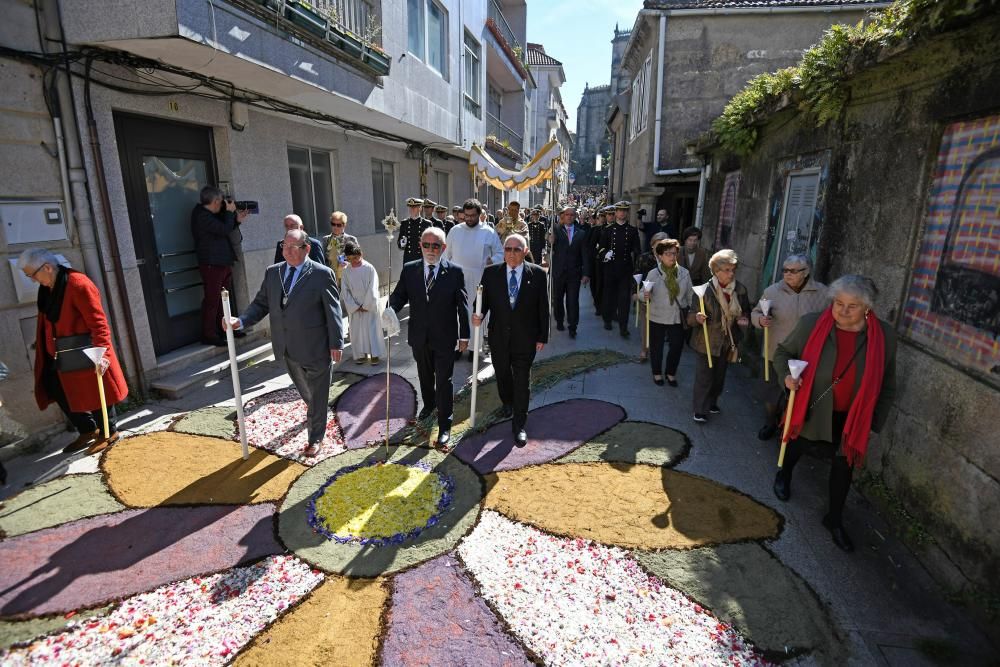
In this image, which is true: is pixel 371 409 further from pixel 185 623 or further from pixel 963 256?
pixel 963 256

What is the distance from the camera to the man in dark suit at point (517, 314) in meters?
4.98

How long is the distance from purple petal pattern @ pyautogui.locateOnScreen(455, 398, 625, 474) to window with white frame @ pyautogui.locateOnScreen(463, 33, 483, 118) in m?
11.6

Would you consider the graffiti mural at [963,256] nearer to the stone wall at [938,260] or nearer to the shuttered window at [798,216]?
the stone wall at [938,260]

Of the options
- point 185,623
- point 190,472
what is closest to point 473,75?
point 190,472

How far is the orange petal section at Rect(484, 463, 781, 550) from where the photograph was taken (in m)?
3.78

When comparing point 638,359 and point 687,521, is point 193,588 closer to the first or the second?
point 687,521

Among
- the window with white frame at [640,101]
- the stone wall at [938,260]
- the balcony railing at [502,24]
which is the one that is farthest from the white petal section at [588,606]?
the balcony railing at [502,24]

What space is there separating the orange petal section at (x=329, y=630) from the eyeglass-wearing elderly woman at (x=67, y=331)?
123 inches

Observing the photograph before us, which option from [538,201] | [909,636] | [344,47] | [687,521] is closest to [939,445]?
[909,636]

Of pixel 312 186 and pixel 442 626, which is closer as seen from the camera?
pixel 442 626

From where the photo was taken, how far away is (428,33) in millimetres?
11789

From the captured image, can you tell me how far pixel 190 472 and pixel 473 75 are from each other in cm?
1466

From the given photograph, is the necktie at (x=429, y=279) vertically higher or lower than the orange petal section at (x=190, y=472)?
higher

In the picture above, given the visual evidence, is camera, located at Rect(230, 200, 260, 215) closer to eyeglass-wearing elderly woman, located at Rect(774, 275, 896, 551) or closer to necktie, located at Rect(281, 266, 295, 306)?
necktie, located at Rect(281, 266, 295, 306)
